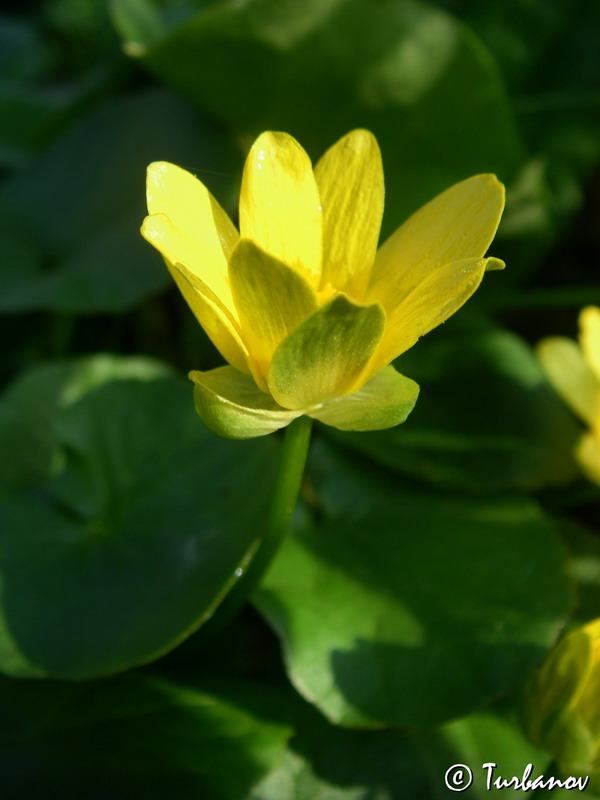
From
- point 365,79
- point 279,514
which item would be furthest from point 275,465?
point 365,79

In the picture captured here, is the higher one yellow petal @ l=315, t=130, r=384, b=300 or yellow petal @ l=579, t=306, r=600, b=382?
yellow petal @ l=315, t=130, r=384, b=300

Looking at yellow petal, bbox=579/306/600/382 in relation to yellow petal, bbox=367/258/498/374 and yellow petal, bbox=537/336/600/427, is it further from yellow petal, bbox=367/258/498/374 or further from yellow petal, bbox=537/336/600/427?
yellow petal, bbox=367/258/498/374

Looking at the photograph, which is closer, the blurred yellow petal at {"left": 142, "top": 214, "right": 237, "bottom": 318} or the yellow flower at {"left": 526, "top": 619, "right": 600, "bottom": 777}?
the blurred yellow petal at {"left": 142, "top": 214, "right": 237, "bottom": 318}

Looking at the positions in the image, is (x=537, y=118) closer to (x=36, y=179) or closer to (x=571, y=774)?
(x=36, y=179)

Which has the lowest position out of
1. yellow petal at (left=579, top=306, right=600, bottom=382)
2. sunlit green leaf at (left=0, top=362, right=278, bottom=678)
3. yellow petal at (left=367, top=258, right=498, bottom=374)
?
yellow petal at (left=579, top=306, right=600, bottom=382)

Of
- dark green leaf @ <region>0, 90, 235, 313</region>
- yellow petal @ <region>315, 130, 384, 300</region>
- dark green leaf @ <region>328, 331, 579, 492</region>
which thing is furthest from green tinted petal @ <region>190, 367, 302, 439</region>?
dark green leaf @ <region>0, 90, 235, 313</region>

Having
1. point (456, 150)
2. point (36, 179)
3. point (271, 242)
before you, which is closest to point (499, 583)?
point (271, 242)
